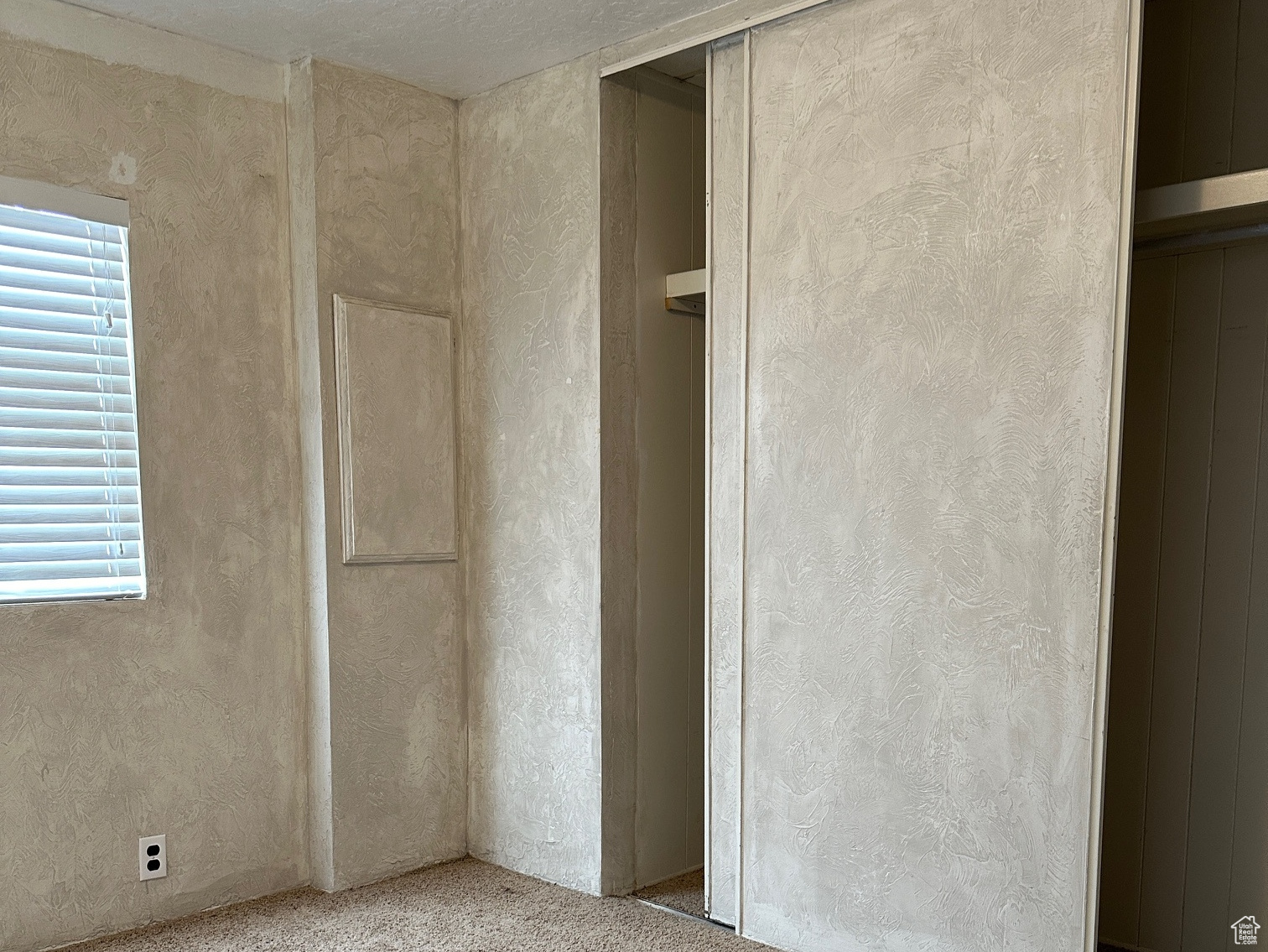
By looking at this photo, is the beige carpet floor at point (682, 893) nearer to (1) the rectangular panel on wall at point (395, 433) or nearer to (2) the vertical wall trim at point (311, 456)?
(2) the vertical wall trim at point (311, 456)

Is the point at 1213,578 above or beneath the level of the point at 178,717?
above

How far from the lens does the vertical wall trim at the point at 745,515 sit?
2826 mm

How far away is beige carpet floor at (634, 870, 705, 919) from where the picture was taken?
10.3 feet

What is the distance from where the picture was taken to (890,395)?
2586 millimetres

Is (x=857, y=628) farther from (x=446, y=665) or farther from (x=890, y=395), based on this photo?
(x=446, y=665)

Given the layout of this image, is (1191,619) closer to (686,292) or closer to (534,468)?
(686,292)

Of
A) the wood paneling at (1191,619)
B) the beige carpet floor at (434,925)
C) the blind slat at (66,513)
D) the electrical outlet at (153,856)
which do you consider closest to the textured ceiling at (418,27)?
the blind slat at (66,513)

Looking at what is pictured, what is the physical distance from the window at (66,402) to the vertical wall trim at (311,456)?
503 mm

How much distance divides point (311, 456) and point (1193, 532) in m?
2.58

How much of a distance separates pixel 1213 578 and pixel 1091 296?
2.99 feet

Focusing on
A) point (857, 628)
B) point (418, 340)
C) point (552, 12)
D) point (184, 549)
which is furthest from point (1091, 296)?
point (184, 549)

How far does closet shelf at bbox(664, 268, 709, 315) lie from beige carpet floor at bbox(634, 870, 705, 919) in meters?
1.86

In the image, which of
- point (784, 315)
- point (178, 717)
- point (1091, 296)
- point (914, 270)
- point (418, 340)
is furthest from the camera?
point (418, 340)

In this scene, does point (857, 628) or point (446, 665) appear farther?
point (446, 665)
